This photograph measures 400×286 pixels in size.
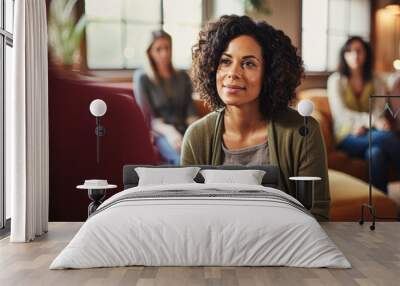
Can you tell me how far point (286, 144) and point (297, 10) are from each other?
1.70m

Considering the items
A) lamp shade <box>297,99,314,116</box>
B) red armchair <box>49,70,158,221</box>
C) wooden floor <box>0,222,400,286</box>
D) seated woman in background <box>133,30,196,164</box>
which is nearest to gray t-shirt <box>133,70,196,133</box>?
seated woman in background <box>133,30,196,164</box>

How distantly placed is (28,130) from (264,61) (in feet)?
9.53

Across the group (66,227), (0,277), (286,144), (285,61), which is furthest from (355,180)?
(0,277)

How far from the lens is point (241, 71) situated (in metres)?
7.23

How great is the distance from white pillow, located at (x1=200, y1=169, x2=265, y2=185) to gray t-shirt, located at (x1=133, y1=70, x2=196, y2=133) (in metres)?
0.94

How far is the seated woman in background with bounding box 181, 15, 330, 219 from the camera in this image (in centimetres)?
726

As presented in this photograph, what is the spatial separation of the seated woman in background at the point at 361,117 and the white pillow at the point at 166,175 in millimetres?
1935

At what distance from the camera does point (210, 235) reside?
182 inches

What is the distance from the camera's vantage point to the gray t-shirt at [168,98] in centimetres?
750

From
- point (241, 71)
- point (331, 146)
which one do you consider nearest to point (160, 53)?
point (241, 71)

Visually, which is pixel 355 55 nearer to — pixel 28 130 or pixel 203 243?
pixel 203 243

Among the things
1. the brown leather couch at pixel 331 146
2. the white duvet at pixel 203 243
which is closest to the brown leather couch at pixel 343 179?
the brown leather couch at pixel 331 146

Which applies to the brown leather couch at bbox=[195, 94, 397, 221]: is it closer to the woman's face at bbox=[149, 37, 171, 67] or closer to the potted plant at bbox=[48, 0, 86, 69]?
the woman's face at bbox=[149, 37, 171, 67]

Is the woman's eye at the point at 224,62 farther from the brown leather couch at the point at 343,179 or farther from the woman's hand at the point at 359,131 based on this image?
the woman's hand at the point at 359,131
